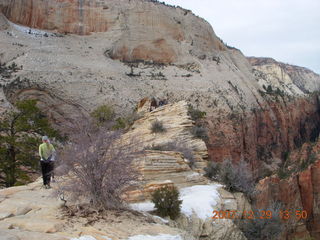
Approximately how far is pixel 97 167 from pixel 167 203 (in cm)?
201

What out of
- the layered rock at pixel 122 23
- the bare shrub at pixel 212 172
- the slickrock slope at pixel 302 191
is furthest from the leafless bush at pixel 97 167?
the layered rock at pixel 122 23

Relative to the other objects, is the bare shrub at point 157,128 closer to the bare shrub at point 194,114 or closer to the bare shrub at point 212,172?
the bare shrub at point 194,114

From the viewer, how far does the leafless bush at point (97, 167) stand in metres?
5.53

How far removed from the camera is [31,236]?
14.0ft

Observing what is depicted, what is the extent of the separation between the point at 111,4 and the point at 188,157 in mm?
33800

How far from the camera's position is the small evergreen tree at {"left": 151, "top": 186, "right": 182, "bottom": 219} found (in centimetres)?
669

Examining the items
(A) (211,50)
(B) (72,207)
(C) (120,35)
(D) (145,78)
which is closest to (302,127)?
(A) (211,50)

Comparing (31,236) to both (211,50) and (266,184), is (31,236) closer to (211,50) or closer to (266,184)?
(266,184)

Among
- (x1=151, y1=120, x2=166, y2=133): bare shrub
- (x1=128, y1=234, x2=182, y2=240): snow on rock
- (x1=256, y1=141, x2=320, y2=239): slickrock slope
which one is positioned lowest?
(x1=256, y1=141, x2=320, y2=239): slickrock slope

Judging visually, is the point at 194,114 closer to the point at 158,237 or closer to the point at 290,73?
the point at 158,237

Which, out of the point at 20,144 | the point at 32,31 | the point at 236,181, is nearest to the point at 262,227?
the point at 236,181

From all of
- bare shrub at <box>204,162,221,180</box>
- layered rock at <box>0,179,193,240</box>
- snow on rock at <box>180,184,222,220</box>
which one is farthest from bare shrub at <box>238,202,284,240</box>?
bare shrub at <box>204,162,221,180</box>

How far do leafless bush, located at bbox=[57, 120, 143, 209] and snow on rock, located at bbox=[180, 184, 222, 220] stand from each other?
223 centimetres

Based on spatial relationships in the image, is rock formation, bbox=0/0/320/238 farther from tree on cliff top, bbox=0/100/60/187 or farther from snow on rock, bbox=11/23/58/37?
tree on cliff top, bbox=0/100/60/187
